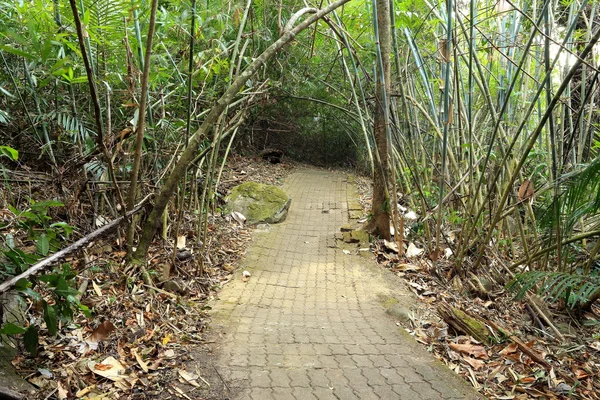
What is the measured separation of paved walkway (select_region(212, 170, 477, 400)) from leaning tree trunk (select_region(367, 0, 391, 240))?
0.50 metres

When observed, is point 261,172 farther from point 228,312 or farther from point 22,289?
point 22,289

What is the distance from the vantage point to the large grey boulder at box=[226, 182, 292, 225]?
513cm

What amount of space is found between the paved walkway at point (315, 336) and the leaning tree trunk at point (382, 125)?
50 cm

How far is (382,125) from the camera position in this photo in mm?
3943

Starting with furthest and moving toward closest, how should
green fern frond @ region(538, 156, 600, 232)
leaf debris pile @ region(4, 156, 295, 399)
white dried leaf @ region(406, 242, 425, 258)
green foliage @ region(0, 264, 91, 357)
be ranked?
white dried leaf @ region(406, 242, 425, 258)
green fern frond @ region(538, 156, 600, 232)
leaf debris pile @ region(4, 156, 295, 399)
green foliage @ region(0, 264, 91, 357)

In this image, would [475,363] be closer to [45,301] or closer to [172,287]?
[172,287]

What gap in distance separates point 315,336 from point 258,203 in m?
3.06

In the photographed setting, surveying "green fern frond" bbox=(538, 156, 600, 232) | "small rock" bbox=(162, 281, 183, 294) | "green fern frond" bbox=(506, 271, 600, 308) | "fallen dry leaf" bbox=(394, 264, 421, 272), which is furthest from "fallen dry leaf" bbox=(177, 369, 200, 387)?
"fallen dry leaf" bbox=(394, 264, 421, 272)

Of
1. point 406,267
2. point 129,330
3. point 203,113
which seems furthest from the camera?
point 406,267

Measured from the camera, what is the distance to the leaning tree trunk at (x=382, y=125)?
146 inches

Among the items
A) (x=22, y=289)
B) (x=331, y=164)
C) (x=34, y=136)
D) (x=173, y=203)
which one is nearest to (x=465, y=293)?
(x=173, y=203)

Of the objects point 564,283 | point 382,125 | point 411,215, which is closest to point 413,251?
point 411,215

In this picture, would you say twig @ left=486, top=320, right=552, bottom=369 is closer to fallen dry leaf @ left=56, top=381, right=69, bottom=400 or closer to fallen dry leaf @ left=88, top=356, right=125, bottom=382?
fallen dry leaf @ left=88, top=356, right=125, bottom=382

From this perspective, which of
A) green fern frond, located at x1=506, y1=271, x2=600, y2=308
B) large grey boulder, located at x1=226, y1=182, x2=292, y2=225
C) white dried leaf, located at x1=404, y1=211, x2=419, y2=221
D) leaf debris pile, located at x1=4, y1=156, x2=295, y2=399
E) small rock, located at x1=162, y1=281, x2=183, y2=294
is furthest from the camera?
large grey boulder, located at x1=226, y1=182, x2=292, y2=225
